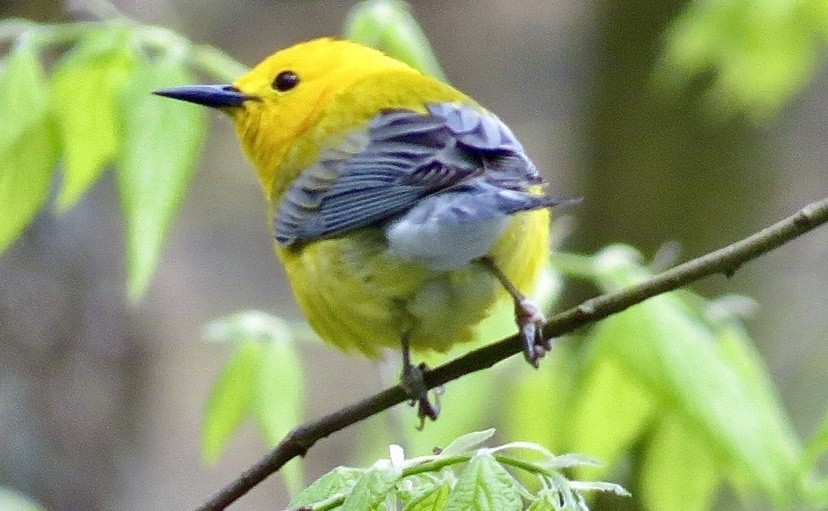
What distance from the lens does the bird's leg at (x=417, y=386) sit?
2.34 metres

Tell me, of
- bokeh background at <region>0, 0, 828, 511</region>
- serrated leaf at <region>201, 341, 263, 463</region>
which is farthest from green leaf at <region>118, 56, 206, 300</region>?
bokeh background at <region>0, 0, 828, 511</region>

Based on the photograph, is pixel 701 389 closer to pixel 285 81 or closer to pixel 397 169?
pixel 397 169

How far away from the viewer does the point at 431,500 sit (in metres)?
1.36

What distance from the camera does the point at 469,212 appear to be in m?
2.20

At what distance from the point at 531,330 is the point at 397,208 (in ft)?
1.27

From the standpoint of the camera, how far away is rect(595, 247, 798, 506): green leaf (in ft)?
7.66

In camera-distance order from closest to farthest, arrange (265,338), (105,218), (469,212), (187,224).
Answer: (469,212) → (265,338) → (105,218) → (187,224)

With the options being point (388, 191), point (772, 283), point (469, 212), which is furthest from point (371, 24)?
point (772, 283)

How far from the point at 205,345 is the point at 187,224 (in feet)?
3.61

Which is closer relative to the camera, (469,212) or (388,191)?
(469,212)

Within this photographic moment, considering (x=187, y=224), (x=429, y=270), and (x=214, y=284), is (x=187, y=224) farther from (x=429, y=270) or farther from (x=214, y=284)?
(x=429, y=270)

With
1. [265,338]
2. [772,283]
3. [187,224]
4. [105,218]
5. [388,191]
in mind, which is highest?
[388,191]

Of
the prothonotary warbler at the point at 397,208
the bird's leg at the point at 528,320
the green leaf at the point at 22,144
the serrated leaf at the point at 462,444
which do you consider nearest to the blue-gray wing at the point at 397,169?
the prothonotary warbler at the point at 397,208

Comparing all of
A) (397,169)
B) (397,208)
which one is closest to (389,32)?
(397,169)
